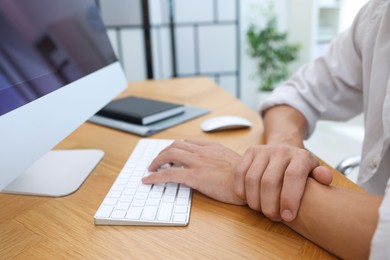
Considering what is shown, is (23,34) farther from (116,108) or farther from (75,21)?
(116,108)

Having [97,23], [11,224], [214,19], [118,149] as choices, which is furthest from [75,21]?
[214,19]

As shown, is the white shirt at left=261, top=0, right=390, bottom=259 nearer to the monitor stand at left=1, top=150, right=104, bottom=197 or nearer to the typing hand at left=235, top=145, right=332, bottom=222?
the typing hand at left=235, top=145, right=332, bottom=222

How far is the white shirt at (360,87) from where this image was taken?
2.07 feet

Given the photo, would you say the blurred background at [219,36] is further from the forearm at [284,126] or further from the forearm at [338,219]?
the forearm at [338,219]

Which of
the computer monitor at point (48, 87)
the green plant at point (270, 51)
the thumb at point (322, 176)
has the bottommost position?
the green plant at point (270, 51)

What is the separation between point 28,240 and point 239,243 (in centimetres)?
24

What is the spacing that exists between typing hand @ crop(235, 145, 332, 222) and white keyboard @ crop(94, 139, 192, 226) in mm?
79

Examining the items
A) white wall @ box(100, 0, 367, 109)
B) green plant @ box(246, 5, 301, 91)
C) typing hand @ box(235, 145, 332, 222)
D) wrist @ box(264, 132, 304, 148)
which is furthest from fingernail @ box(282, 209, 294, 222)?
green plant @ box(246, 5, 301, 91)

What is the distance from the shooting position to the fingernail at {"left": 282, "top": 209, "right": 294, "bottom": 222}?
1.19 ft

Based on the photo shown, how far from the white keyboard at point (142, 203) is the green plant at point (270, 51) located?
2.46m

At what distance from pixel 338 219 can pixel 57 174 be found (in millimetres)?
412

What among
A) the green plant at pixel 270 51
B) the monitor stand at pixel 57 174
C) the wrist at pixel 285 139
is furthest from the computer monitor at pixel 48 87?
the green plant at pixel 270 51

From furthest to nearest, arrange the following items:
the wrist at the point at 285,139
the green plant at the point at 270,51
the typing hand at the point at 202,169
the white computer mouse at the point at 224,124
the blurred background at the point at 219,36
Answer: the green plant at the point at 270,51
the blurred background at the point at 219,36
the white computer mouse at the point at 224,124
the wrist at the point at 285,139
the typing hand at the point at 202,169

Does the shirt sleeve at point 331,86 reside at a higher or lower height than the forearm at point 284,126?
higher
